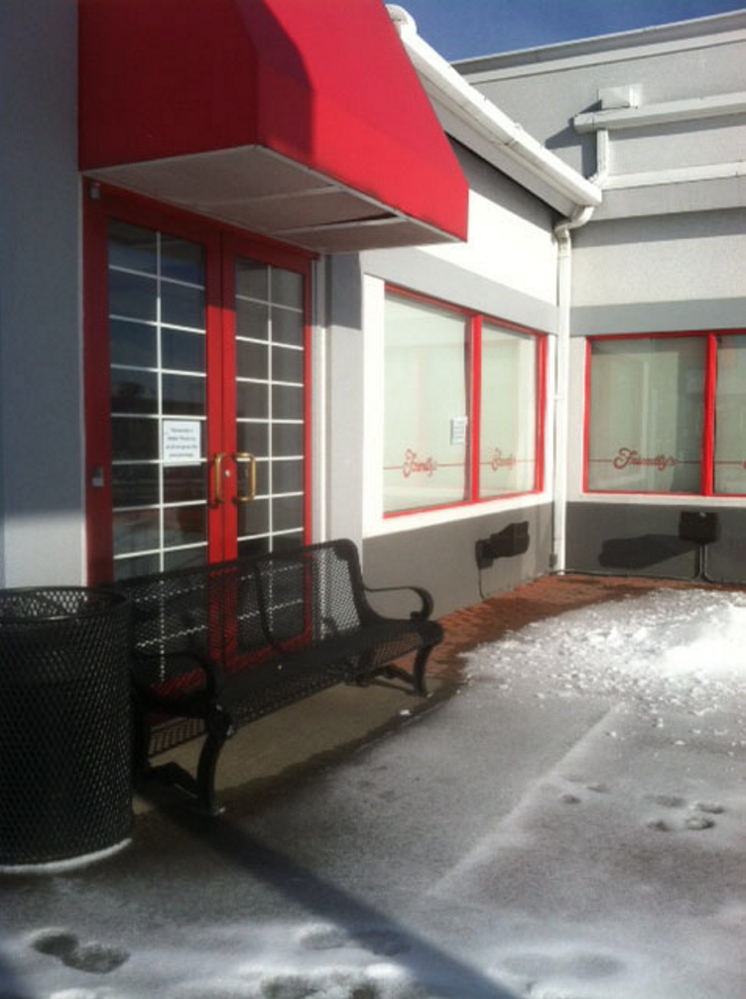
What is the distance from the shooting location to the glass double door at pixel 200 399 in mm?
5117

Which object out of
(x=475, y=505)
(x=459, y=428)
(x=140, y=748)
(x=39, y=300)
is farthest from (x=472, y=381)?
(x=140, y=748)

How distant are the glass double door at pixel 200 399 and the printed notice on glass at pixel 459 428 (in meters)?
2.65

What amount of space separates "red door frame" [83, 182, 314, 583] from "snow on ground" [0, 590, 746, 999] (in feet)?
5.10

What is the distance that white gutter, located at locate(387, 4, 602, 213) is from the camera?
6.89m

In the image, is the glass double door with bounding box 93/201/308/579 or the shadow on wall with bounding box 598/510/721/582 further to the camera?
the shadow on wall with bounding box 598/510/721/582

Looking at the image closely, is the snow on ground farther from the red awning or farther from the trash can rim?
the red awning

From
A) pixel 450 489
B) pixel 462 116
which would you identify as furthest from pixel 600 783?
pixel 462 116

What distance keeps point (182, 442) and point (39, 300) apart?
52.2 inches

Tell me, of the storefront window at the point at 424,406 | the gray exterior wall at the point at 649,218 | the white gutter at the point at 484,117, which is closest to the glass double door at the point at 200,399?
the storefront window at the point at 424,406

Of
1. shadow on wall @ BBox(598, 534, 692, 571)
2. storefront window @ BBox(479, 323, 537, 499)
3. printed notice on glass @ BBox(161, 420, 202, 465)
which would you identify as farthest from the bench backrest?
shadow on wall @ BBox(598, 534, 692, 571)

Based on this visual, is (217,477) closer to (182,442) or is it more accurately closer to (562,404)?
(182,442)

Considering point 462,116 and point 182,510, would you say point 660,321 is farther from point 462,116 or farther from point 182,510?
point 182,510

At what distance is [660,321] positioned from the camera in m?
10.7

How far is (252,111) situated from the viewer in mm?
4160
